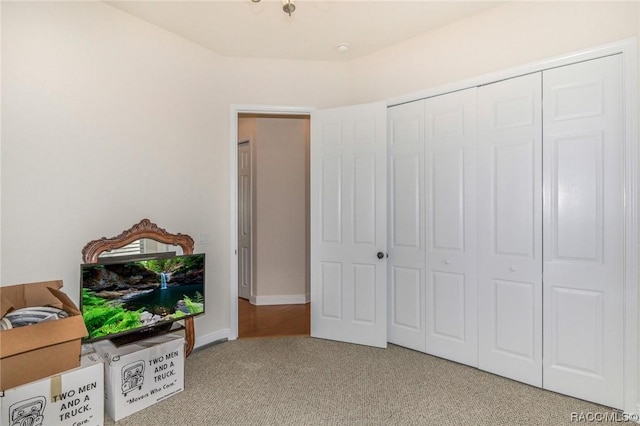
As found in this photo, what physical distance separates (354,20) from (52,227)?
266cm

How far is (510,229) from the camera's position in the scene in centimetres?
262

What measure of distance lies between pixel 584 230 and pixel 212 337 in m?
3.12

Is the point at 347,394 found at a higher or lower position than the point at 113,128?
lower

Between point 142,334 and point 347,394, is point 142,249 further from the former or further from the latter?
point 347,394

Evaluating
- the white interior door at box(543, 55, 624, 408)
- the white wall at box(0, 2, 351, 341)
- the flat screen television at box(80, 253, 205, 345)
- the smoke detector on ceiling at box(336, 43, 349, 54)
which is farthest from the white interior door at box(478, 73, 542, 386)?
the flat screen television at box(80, 253, 205, 345)

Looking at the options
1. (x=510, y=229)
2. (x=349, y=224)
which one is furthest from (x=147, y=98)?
(x=510, y=229)

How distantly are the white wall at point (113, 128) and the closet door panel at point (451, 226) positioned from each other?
1.20 m

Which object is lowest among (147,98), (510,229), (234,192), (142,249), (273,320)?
(273,320)

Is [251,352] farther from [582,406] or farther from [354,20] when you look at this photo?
[354,20]

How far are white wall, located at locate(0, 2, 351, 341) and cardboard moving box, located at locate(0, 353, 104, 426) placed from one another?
0.73m

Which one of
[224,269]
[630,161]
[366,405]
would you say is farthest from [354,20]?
[366,405]

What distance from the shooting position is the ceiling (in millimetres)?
2637

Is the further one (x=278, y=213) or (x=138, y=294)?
(x=278, y=213)

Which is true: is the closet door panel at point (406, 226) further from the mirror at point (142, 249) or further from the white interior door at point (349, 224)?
the mirror at point (142, 249)
